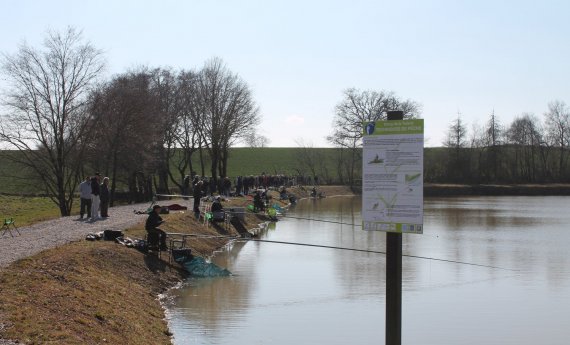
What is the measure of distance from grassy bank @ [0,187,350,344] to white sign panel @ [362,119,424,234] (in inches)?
173

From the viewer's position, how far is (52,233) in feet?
66.1

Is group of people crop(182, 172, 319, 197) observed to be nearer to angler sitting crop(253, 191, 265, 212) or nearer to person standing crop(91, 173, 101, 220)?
angler sitting crop(253, 191, 265, 212)

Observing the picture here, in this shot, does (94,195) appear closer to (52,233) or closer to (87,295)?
(52,233)

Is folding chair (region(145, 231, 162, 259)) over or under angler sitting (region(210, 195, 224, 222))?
under

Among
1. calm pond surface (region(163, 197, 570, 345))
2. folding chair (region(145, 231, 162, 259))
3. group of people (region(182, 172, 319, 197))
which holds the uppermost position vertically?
group of people (region(182, 172, 319, 197))

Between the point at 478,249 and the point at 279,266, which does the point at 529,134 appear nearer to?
the point at 478,249

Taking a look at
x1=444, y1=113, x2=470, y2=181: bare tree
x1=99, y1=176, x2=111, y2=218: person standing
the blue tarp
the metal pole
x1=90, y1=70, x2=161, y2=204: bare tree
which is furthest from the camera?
x1=444, y1=113, x2=470, y2=181: bare tree

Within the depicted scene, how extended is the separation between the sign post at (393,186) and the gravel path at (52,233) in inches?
344

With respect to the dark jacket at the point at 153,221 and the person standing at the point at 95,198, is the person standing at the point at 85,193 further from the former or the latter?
the dark jacket at the point at 153,221

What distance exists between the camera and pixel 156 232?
19219 millimetres

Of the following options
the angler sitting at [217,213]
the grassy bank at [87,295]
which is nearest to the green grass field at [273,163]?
the angler sitting at [217,213]

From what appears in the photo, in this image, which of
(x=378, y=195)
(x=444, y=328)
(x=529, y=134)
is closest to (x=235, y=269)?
(x=444, y=328)

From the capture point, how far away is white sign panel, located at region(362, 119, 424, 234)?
21.4ft

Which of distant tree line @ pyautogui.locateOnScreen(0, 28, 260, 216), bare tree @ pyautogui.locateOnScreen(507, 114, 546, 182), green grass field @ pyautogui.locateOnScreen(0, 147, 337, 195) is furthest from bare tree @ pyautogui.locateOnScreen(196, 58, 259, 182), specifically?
bare tree @ pyautogui.locateOnScreen(507, 114, 546, 182)
